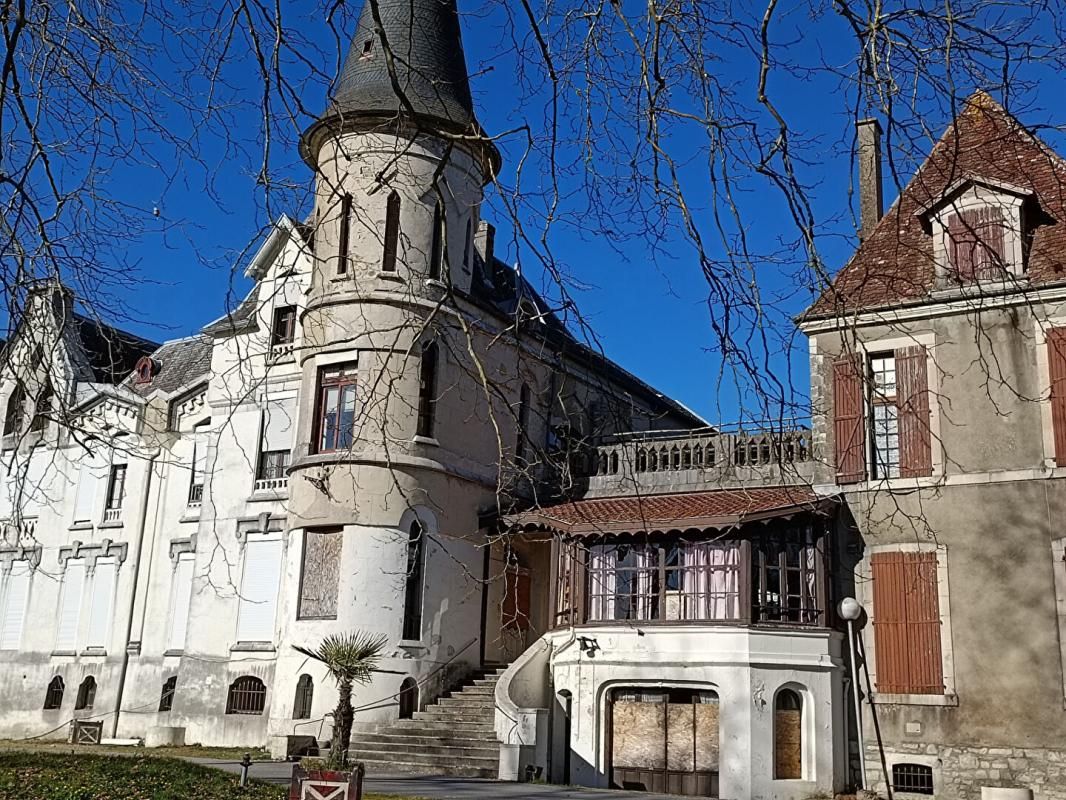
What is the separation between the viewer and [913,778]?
18.9 m

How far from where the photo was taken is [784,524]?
20.0 m

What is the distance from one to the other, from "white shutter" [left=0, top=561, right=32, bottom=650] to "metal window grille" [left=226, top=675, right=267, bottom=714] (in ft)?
30.2

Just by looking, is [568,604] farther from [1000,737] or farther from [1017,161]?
[1017,161]

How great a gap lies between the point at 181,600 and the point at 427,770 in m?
11.0

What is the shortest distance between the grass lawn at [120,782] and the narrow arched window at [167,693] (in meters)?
11.2

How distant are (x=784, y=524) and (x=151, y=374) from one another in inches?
804

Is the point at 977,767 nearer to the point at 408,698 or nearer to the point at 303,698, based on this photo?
the point at 408,698

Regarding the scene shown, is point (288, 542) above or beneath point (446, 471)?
beneath

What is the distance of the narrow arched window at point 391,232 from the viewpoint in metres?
23.4

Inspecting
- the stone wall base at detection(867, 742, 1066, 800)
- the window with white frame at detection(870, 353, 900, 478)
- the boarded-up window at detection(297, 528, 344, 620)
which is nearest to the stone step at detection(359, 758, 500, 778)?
the boarded-up window at detection(297, 528, 344, 620)

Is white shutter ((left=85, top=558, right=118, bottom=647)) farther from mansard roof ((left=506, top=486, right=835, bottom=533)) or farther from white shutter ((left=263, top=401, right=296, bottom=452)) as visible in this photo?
mansard roof ((left=506, top=486, right=835, bottom=533))

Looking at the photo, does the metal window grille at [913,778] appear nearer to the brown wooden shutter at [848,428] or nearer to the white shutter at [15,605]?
the brown wooden shutter at [848,428]

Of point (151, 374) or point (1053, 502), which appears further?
point (151, 374)

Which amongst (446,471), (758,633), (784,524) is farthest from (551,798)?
(446,471)
